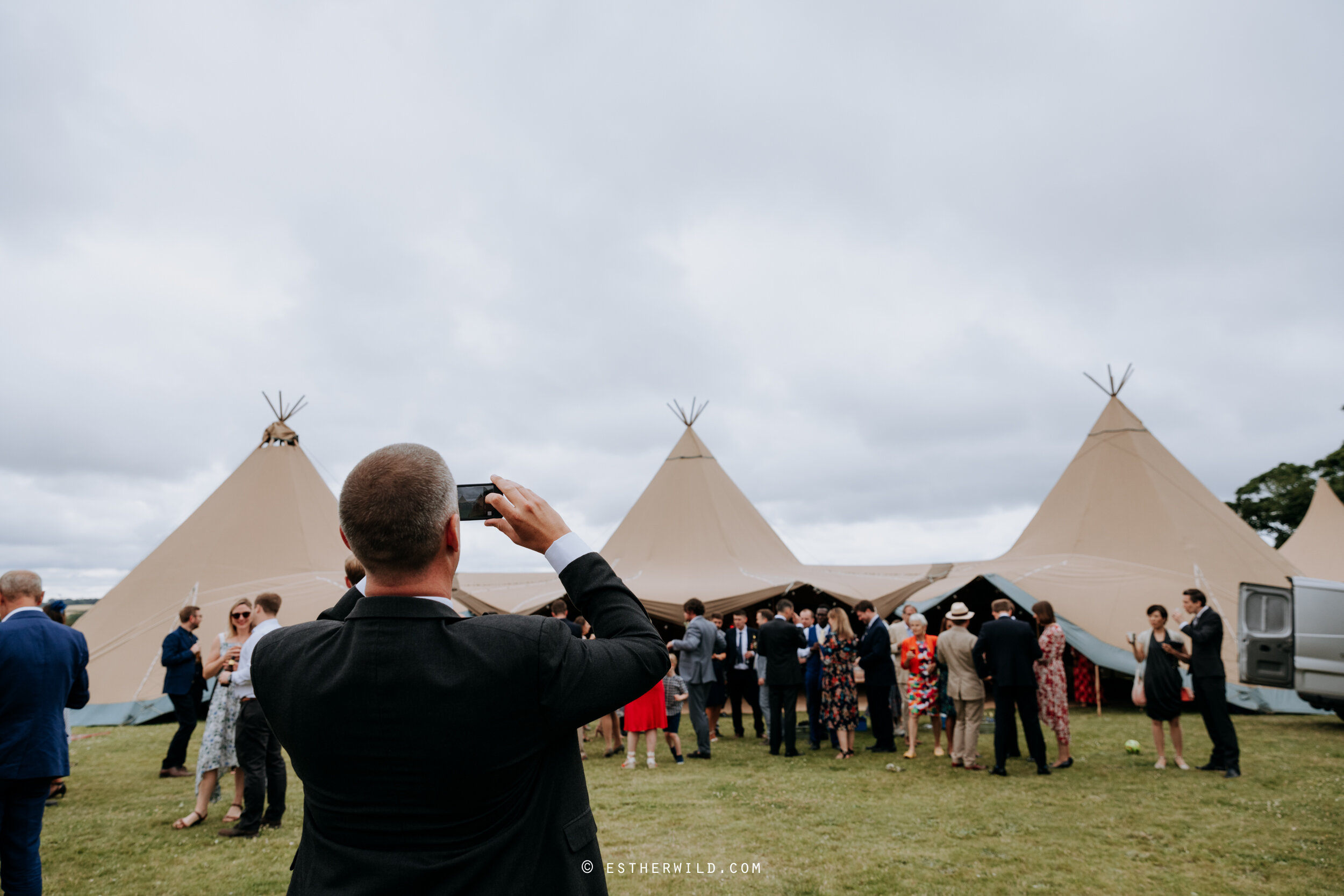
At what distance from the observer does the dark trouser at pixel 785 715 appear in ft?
26.7

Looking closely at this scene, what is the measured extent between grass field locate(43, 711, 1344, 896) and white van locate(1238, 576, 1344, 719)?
773mm

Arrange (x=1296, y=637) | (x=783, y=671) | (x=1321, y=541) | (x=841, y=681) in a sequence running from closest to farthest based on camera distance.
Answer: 1. (x=1296, y=637)
2. (x=783, y=671)
3. (x=841, y=681)
4. (x=1321, y=541)

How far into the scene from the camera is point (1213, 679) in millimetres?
6559

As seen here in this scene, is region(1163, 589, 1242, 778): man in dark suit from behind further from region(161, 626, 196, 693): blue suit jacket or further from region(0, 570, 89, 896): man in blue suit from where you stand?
region(161, 626, 196, 693): blue suit jacket

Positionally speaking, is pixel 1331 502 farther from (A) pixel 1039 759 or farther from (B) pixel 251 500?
(B) pixel 251 500

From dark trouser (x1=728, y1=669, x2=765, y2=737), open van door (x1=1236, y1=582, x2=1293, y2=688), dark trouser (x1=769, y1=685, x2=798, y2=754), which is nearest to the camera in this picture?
open van door (x1=1236, y1=582, x2=1293, y2=688)

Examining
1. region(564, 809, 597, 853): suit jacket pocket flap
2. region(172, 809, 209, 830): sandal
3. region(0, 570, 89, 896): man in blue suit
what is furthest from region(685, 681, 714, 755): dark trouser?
region(564, 809, 597, 853): suit jacket pocket flap

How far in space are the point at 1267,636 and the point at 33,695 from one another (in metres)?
9.27

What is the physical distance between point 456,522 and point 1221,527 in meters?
Result: 16.3

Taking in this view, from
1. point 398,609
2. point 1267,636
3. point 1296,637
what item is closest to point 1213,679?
point 1296,637

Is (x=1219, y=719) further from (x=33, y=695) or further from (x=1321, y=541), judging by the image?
(x=1321, y=541)

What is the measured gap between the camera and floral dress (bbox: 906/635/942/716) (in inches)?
312

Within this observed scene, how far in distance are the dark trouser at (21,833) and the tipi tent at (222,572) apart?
30.2 ft

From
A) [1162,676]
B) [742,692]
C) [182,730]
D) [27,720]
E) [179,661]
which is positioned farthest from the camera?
[742,692]
